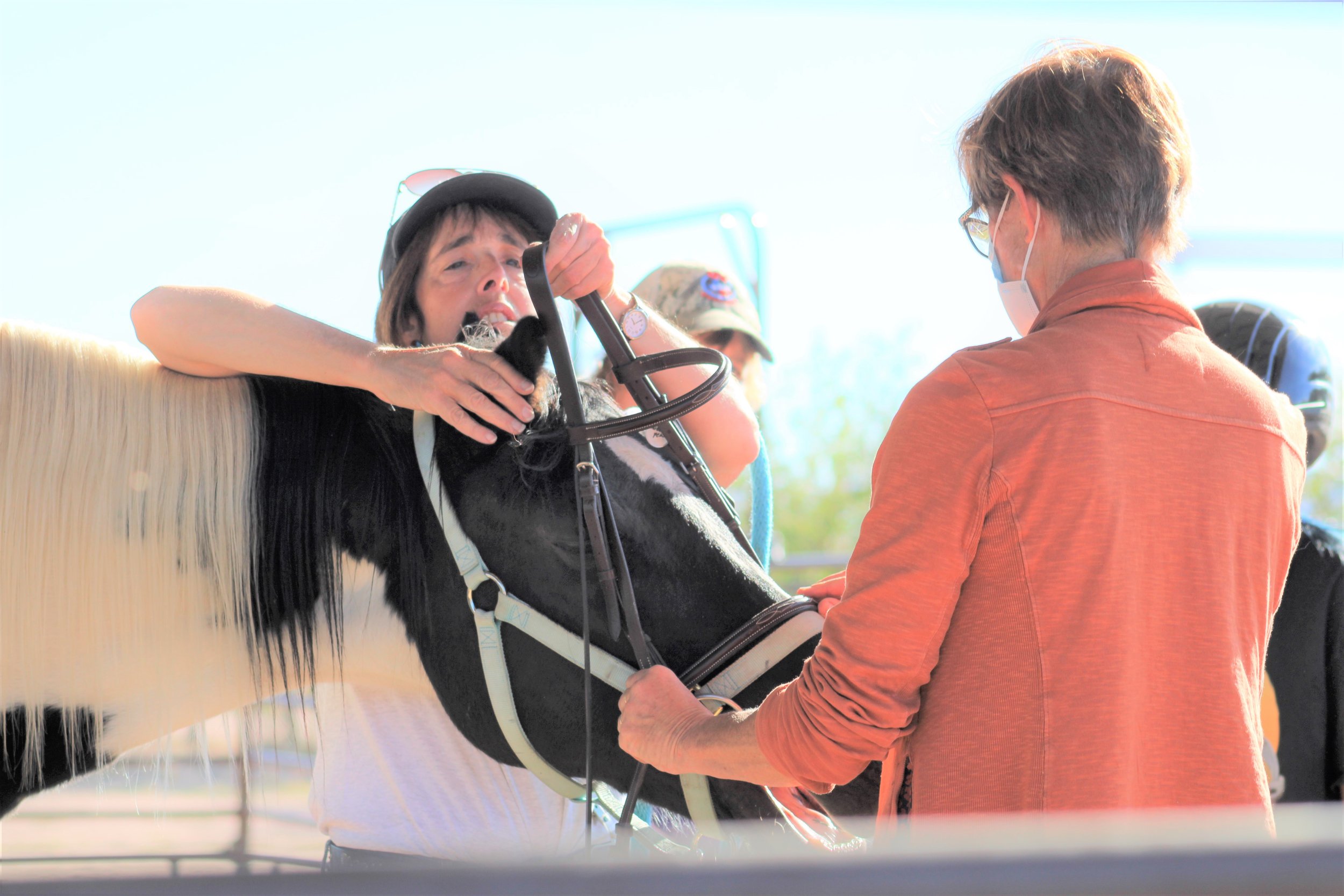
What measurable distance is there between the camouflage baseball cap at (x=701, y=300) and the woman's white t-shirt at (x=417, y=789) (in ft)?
5.07

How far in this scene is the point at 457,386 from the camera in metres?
1.43

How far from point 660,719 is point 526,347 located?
57 cm

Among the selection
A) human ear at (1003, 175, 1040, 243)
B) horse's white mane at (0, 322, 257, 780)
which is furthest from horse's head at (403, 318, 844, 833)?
human ear at (1003, 175, 1040, 243)

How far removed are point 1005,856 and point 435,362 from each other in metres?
1.10

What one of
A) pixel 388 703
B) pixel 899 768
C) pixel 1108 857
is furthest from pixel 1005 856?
pixel 388 703

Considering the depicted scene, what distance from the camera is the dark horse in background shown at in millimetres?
1447

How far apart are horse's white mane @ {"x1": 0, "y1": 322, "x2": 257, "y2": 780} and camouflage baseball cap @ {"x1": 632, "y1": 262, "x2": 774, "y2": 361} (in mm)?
1649

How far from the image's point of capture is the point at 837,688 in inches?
44.0

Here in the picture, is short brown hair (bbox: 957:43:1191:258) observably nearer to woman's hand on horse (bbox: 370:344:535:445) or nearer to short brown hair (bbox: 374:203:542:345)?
woman's hand on horse (bbox: 370:344:535:445)

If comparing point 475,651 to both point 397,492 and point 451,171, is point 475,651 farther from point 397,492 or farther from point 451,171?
point 451,171

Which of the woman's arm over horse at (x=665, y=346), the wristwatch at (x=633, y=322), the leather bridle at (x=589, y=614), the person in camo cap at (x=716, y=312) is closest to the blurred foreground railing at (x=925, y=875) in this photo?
the leather bridle at (x=589, y=614)

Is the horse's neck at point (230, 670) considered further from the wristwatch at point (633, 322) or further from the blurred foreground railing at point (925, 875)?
the blurred foreground railing at point (925, 875)

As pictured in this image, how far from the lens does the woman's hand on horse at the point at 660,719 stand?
1323 millimetres

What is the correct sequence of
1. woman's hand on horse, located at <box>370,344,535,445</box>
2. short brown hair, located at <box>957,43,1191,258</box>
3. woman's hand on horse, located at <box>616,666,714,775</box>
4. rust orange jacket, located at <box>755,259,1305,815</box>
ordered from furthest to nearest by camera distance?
woman's hand on horse, located at <box>370,344,535,445</box>, woman's hand on horse, located at <box>616,666,714,775</box>, short brown hair, located at <box>957,43,1191,258</box>, rust orange jacket, located at <box>755,259,1305,815</box>
